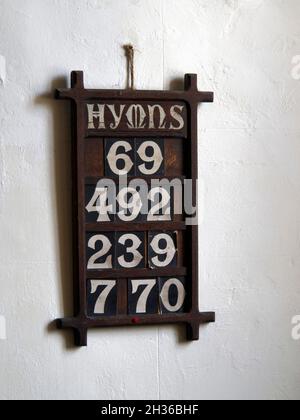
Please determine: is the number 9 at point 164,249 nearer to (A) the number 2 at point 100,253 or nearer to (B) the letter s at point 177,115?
(A) the number 2 at point 100,253

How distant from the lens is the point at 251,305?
1.78 meters

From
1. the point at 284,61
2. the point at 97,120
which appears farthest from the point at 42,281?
the point at 284,61

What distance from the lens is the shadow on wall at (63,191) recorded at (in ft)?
5.54

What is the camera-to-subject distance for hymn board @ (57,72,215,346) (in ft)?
5.47

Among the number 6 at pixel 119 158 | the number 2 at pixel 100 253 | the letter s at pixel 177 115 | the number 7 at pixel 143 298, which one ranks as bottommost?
the number 7 at pixel 143 298

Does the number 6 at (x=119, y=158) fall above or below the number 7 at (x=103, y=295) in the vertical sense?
above

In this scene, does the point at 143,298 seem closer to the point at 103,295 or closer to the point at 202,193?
the point at 103,295

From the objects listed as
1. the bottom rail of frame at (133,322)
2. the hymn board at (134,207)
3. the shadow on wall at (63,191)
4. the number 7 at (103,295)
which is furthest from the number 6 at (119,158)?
the bottom rail of frame at (133,322)

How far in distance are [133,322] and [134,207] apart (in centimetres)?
32

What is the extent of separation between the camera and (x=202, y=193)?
1749 mm

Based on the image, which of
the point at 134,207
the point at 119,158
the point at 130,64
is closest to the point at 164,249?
the point at 134,207

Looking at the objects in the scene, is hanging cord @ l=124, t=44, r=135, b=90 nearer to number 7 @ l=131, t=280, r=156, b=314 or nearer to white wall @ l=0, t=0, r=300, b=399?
white wall @ l=0, t=0, r=300, b=399

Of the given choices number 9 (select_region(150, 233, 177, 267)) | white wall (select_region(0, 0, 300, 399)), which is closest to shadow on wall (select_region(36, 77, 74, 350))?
white wall (select_region(0, 0, 300, 399))
